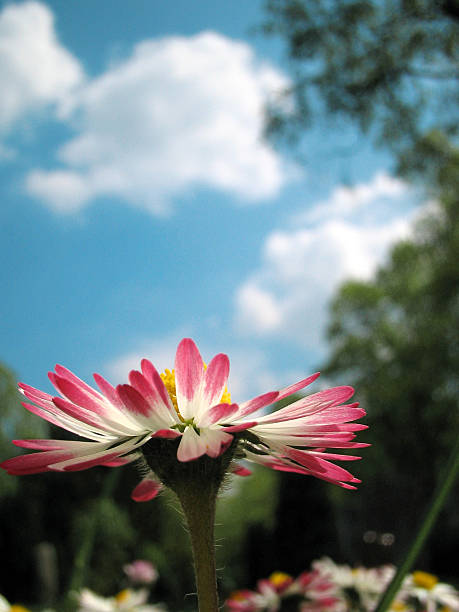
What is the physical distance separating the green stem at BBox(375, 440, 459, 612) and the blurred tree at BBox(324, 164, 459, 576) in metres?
14.2

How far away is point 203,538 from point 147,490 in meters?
0.15

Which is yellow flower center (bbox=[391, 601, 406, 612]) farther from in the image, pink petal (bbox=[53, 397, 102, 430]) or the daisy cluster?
pink petal (bbox=[53, 397, 102, 430])

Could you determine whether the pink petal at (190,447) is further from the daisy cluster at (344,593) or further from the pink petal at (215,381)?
the daisy cluster at (344,593)

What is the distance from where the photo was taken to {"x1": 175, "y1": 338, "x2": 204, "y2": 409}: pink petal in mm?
550

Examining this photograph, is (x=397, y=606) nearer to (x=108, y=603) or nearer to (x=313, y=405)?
(x=108, y=603)

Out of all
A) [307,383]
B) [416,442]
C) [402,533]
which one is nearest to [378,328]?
[416,442]

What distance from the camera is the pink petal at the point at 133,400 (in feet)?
1.59

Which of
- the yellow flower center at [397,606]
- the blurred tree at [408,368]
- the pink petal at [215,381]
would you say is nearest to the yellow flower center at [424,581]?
the yellow flower center at [397,606]

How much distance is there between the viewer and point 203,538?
494 mm

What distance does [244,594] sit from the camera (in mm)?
2053

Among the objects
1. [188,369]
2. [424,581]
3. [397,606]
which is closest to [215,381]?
[188,369]

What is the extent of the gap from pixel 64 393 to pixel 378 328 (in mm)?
18333

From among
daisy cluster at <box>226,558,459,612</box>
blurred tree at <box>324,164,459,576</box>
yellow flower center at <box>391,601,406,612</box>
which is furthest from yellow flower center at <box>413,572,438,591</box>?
blurred tree at <box>324,164,459,576</box>

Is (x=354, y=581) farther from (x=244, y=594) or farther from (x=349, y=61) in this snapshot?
(x=349, y=61)
